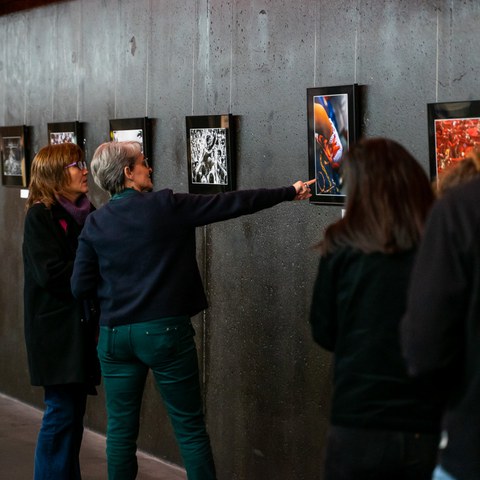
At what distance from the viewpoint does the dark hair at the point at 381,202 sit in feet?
9.46

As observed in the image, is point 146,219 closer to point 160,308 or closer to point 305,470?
point 160,308

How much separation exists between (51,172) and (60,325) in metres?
0.74

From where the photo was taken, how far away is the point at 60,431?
16.5 feet

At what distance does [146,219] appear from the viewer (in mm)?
4336

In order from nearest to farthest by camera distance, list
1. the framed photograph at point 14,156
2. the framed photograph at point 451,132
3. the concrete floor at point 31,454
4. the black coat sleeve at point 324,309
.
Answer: the black coat sleeve at point 324,309 → the framed photograph at point 451,132 → the concrete floor at point 31,454 → the framed photograph at point 14,156

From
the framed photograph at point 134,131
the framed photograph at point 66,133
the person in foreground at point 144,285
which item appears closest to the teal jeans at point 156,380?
the person in foreground at point 144,285

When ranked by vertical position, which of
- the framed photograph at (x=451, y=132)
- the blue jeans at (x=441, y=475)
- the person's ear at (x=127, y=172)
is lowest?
the blue jeans at (x=441, y=475)

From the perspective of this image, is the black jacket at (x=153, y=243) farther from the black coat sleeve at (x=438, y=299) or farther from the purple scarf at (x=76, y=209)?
the black coat sleeve at (x=438, y=299)

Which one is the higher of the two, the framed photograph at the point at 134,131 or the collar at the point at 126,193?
the framed photograph at the point at 134,131

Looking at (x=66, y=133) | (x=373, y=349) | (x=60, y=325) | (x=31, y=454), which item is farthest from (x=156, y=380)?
(x=66, y=133)

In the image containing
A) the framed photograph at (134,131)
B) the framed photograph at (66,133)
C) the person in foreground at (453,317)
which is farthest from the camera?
the framed photograph at (66,133)

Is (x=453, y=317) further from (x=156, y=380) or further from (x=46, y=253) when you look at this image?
(x=46, y=253)

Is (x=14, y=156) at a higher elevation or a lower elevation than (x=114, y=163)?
higher

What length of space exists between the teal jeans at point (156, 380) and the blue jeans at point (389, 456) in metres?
1.62
